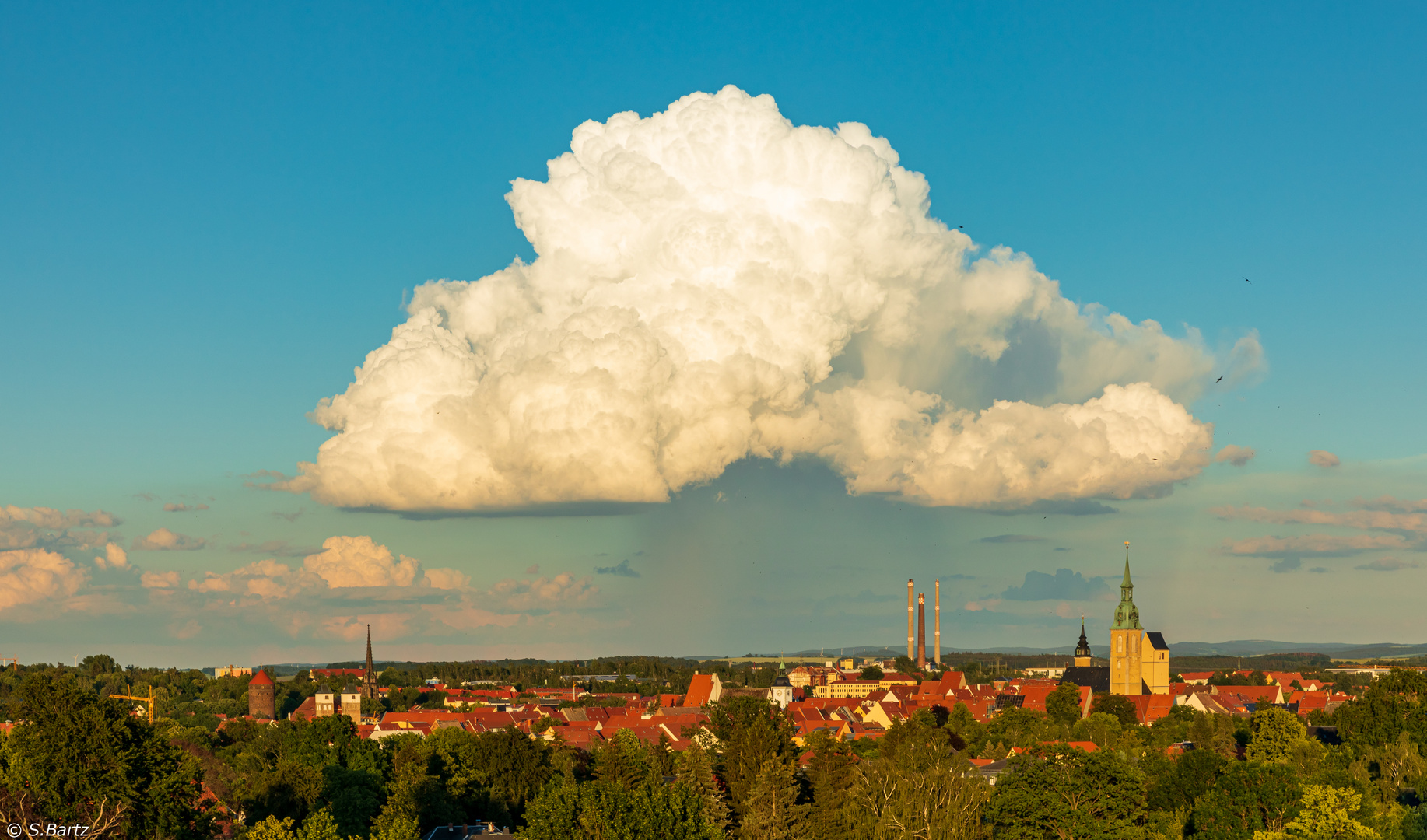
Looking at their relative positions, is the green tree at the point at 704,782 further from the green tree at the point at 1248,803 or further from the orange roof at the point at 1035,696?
the orange roof at the point at 1035,696

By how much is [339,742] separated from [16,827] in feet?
158

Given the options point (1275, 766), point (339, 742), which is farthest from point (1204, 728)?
point (339, 742)

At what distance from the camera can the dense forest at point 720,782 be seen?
49.6m

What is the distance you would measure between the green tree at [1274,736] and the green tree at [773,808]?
34.5 metres

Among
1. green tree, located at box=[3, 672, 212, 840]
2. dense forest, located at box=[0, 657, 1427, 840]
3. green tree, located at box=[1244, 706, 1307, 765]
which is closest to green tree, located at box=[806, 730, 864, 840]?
dense forest, located at box=[0, 657, 1427, 840]

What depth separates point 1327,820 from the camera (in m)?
52.6

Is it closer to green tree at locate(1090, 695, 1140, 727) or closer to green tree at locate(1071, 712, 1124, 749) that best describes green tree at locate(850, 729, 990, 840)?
green tree at locate(1071, 712, 1124, 749)

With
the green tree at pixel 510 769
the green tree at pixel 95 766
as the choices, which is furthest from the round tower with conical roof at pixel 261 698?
the green tree at pixel 95 766

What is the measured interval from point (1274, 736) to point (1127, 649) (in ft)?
301

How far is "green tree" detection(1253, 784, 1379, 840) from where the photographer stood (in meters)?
51.1

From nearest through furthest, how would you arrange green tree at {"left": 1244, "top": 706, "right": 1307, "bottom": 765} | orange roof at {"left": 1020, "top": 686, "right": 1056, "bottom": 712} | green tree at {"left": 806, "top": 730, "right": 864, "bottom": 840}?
green tree at {"left": 806, "top": 730, "right": 864, "bottom": 840}, green tree at {"left": 1244, "top": 706, "right": 1307, "bottom": 765}, orange roof at {"left": 1020, "top": 686, "right": 1056, "bottom": 712}

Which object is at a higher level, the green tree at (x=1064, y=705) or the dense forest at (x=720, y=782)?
the dense forest at (x=720, y=782)

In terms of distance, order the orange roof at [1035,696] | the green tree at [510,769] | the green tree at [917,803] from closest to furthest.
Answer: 1. the green tree at [917,803]
2. the green tree at [510,769]
3. the orange roof at [1035,696]

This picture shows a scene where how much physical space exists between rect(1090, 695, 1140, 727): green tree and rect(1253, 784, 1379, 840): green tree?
3085 inches
